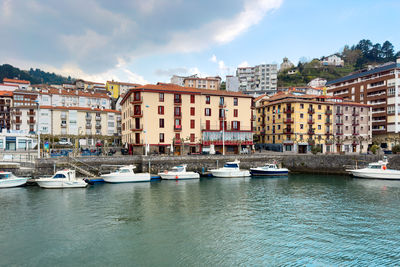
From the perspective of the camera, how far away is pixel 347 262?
16125 mm

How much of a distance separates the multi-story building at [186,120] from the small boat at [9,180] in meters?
24.2

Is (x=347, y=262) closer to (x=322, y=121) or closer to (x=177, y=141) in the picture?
(x=177, y=141)

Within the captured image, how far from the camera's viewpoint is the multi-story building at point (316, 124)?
7725cm

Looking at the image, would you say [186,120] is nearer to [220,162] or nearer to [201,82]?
[220,162]

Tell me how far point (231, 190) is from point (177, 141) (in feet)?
88.6

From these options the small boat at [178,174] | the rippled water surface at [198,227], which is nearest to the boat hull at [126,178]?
the small boat at [178,174]

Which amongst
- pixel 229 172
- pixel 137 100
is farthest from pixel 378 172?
pixel 137 100

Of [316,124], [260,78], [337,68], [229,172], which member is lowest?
[229,172]

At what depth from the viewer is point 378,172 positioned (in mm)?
49312

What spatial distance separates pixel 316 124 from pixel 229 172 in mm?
43020

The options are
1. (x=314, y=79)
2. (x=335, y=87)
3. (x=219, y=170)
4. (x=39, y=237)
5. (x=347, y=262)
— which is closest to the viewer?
(x=347, y=262)

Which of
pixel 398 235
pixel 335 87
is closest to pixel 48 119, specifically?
pixel 398 235

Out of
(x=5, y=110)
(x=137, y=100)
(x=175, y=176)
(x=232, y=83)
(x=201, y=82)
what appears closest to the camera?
(x=175, y=176)

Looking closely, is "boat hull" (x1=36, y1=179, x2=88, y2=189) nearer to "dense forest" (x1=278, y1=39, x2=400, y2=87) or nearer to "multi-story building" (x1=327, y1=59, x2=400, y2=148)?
"multi-story building" (x1=327, y1=59, x2=400, y2=148)
